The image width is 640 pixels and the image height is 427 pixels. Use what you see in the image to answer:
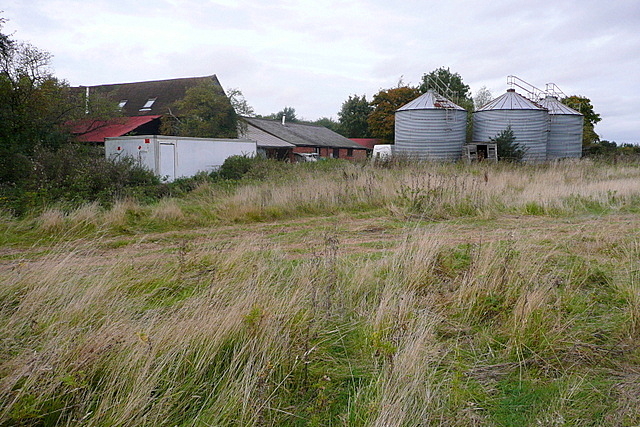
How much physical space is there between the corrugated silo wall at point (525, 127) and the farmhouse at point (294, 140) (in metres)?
9.50

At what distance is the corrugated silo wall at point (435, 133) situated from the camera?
1030 inches

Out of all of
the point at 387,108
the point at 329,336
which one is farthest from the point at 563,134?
the point at 329,336

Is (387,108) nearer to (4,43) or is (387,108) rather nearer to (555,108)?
(555,108)

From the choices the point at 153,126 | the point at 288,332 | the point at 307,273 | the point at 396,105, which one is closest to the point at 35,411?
the point at 288,332

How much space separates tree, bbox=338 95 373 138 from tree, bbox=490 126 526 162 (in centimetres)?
2872

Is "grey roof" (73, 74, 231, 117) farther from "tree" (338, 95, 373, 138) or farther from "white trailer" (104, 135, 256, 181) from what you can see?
"tree" (338, 95, 373, 138)

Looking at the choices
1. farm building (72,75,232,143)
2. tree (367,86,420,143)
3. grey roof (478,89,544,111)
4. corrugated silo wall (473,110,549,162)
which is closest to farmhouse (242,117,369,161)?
tree (367,86,420,143)

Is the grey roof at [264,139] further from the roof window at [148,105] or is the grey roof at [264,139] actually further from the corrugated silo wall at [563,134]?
the corrugated silo wall at [563,134]

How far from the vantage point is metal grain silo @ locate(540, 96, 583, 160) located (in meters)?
29.5

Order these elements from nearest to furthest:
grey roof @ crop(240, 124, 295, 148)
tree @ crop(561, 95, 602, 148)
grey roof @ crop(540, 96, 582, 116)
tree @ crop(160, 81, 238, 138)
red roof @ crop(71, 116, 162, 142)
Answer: red roof @ crop(71, 116, 162, 142) → tree @ crop(160, 81, 238, 138) → grey roof @ crop(540, 96, 582, 116) → grey roof @ crop(240, 124, 295, 148) → tree @ crop(561, 95, 602, 148)

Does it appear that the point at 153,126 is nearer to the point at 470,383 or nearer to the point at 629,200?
the point at 629,200

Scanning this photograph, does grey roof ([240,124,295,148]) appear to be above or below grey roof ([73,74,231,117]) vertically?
below

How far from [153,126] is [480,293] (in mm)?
29029

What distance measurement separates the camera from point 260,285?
4465 millimetres
